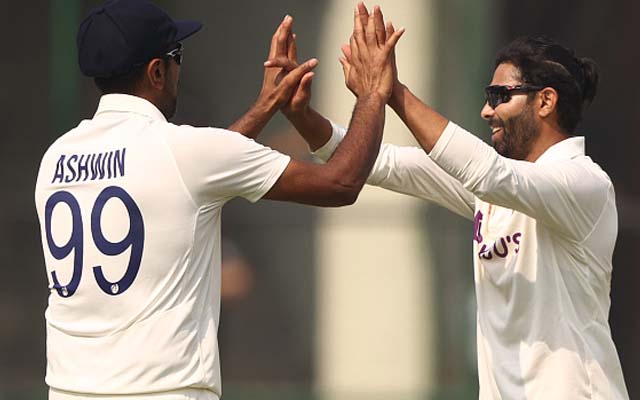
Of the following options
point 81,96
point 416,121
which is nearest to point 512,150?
point 416,121

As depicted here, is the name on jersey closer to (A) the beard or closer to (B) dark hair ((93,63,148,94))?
(B) dark hair ((93,63,148,94))

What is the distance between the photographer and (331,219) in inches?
326

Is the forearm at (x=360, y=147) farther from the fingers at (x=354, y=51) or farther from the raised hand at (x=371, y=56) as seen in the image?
the fingers at (x=354, y=51)

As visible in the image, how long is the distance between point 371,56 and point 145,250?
99 centimetres

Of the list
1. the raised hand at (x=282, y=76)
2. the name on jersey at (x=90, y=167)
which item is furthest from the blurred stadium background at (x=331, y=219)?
the name on jersey at (x=90, y=167)

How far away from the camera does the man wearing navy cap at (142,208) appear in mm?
4422

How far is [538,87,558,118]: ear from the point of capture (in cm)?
529

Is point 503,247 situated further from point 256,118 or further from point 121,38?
point 121,38

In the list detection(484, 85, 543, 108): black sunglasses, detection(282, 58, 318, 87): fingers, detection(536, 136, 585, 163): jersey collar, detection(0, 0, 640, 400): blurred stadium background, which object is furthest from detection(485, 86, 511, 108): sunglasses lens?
detection(0, 0, 640, 400): blurred stadium background

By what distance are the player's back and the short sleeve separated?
0.03m

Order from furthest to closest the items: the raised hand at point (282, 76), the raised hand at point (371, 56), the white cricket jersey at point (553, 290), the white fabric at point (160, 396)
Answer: the white cricket jersey at point (553, 290)
the raised hand at point (282, 76)
the raised hand at point (371, 56)
the white fabric at point (160, 396)

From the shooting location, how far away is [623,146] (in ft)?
27.6

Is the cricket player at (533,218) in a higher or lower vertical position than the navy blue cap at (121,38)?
lower

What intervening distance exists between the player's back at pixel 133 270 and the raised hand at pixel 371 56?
2.16 feet
